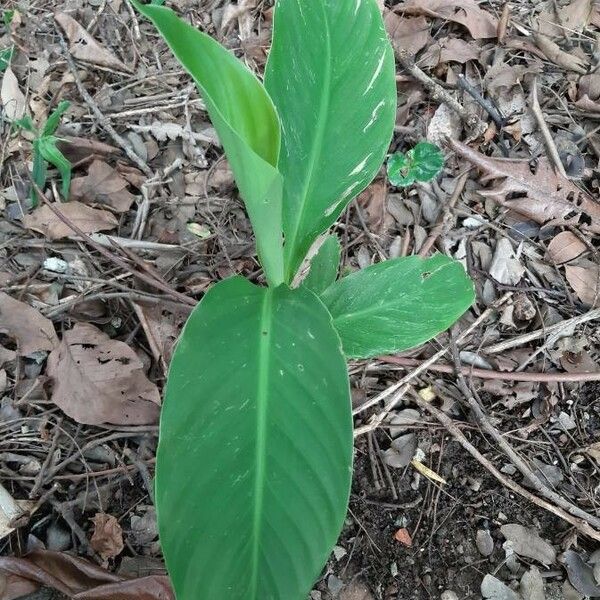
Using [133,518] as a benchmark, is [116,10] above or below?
above

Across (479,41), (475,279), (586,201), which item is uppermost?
(479,41)

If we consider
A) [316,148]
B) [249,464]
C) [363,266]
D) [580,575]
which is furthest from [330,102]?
[580,575]

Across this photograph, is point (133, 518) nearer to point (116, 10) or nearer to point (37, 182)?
point (37, 182)

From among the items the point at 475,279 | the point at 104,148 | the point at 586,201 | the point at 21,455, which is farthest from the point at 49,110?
the point at 586,201

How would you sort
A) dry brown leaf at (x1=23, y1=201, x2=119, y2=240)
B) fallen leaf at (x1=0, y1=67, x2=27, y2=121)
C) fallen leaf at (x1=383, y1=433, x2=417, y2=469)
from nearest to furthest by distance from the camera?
fallen leaf at (x1=383, y1=433, x2=417, y2=469) < dry brown leaf at (x1=23, y1=201, x2=119, y2=240) < fallen leaf at (x1=0, y1=67, x2=27, y2=121)

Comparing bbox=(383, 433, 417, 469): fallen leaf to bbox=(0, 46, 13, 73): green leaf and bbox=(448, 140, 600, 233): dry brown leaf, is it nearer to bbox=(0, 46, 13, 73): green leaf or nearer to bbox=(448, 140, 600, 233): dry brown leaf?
bbox=(448, 140, 600, 233): dry brown leaf

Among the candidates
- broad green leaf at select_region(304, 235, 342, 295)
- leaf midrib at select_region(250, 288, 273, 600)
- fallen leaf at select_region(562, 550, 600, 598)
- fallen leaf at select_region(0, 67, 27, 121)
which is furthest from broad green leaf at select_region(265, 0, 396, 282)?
fallen leaf at select_region(0, 67, 27, 121)

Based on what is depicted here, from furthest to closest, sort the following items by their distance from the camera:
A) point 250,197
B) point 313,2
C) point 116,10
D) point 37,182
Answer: point 116,10 < point 37,182 < point 313,2 < point 250,197
